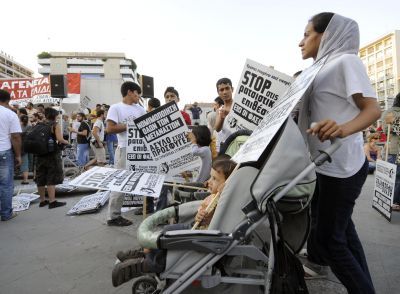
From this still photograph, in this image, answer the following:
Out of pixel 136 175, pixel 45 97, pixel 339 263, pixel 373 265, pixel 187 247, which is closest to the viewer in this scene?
pixel 187 247

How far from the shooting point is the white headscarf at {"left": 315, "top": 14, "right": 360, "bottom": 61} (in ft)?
5.94

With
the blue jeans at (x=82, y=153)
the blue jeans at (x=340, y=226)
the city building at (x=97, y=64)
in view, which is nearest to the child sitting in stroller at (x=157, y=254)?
the blue jeans at (x=340, y=226)

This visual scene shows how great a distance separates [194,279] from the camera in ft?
5.39

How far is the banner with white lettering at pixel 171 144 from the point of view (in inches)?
165

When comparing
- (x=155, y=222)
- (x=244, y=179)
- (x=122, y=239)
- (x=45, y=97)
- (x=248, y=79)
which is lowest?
(x=122, y=239)

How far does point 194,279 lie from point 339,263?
892 millimetres

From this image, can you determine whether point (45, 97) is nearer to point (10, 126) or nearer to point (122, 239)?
point (10, 126)

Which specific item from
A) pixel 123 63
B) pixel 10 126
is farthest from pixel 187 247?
pixel 123 63

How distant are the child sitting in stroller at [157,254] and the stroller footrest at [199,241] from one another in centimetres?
13

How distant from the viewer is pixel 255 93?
349 centimetres

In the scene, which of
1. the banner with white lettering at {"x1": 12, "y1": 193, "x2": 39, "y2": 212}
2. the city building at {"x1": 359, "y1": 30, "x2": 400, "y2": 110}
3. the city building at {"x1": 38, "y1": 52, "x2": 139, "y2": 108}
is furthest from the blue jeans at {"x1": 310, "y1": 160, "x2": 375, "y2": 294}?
the city building at {"x1": 359, "y1": 30, "x2": 400, "y2": 110}

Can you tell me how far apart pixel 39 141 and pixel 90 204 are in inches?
56.3

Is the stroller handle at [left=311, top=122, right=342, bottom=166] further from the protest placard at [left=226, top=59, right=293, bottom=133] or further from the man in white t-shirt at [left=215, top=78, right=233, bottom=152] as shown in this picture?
the man in white t-shirt at [left=215, top=78, right=233, bottom=152]

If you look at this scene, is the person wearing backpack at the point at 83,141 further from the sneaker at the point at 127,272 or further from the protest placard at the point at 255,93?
the sneaker at the point at 127,272
